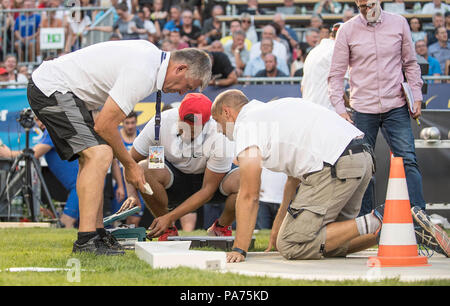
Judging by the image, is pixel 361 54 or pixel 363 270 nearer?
pixel 363 270

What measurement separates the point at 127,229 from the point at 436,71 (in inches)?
283

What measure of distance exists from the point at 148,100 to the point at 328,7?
5870mm

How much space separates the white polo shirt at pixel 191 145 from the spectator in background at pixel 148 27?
7.00 m

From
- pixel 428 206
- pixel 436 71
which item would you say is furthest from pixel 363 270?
pixel 436 71

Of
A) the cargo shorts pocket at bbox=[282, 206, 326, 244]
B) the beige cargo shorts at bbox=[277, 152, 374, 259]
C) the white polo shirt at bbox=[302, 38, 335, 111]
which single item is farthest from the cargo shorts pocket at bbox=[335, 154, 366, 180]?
the white polo shirt at bbox=[302, 38, 335, 111]

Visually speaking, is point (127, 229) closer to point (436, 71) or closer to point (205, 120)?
point (205, 120)

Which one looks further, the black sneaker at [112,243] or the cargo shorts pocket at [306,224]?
the black sneaker at [112,243]

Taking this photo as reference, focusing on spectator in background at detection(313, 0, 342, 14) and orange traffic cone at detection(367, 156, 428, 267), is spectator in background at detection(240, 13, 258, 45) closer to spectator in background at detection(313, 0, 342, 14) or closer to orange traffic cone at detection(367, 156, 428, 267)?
spectator in background at detection(313, 0, 342, 14)

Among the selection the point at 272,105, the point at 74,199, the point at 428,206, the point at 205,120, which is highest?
the point at 272,105

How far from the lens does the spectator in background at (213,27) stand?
12.7 m

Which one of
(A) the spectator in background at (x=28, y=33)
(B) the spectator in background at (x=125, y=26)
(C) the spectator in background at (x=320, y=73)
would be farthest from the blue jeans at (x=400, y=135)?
(A) the spectator in background at (x=28, y=33)

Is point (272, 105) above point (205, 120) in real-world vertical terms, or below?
above

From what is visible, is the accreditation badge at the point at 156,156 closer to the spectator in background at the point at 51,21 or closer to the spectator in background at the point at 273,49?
the spectator in background at the point at 273,49
